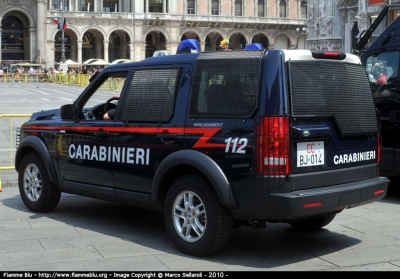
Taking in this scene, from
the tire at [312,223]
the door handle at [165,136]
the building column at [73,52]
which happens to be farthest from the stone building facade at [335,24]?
the building column at [73,52]

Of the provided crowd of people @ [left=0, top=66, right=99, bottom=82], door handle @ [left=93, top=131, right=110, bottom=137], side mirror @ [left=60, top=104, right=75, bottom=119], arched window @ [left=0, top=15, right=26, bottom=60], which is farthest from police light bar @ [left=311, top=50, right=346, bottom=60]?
arched window @ [left=0, top=15, right=26, bottom=60]

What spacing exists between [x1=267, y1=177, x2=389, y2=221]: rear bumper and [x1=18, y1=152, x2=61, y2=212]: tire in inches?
127

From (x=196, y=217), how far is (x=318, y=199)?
1090mm

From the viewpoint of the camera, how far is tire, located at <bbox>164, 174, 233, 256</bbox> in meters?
5.85

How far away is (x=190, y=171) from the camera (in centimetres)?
623

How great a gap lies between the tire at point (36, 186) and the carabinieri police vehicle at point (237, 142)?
3.03ft

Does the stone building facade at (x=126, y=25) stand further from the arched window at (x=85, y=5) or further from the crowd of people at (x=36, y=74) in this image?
the crowd of people at (x=36, y=74)

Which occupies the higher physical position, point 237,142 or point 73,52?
point 73,52

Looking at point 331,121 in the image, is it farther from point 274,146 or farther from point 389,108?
point 389,108

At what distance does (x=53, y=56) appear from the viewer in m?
78.1

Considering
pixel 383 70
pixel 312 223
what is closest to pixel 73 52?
pixel 383 70

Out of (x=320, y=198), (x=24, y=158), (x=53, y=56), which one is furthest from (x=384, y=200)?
(x=53, y=56)

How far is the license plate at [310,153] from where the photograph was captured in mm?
5684

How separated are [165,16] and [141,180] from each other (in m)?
76.1
